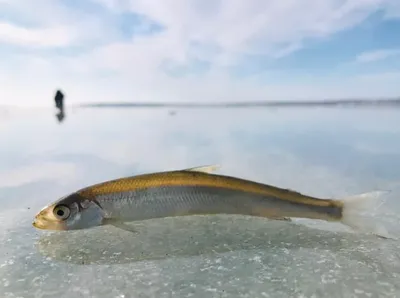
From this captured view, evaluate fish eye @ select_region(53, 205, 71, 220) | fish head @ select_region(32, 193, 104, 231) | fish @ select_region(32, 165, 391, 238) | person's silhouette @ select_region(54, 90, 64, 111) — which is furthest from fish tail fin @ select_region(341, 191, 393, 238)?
person's silhouette @ select_region(54, 90, 64, 111)

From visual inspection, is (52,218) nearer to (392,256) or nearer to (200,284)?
(200,284)

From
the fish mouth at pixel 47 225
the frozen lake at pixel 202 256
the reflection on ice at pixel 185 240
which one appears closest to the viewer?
the frozen lake at pixel 202 256

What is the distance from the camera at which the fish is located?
11.0ft

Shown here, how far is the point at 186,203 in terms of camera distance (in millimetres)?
3504

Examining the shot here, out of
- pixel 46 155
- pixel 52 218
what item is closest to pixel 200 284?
pixel 52 218

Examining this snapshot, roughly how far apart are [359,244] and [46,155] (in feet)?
23.4

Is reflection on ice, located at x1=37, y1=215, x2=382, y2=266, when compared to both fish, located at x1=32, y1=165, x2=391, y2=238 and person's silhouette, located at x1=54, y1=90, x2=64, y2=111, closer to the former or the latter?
fish, located at x1=32, y1=165, x2=391, y2=238

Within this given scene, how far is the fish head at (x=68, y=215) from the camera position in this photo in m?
3.32

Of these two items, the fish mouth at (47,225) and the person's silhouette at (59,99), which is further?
the person's silhouette at (59,99)

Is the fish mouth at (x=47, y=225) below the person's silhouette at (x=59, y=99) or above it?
below

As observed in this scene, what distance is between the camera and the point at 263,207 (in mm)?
3531

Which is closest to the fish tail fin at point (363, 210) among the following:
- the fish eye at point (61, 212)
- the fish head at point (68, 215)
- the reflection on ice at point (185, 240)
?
the reflection on ice at point (185, 240)

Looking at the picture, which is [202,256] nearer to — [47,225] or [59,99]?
[47,225]

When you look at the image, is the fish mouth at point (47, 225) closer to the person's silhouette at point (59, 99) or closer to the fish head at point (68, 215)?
the fish head at point (68, 215)
